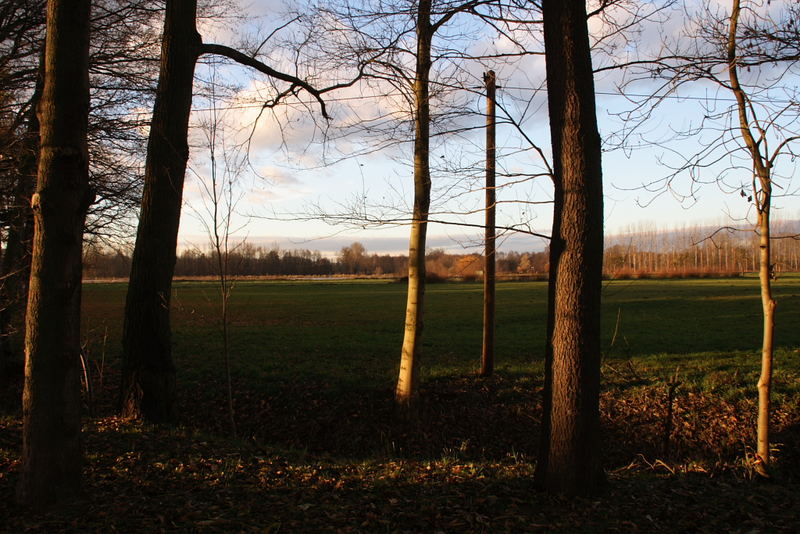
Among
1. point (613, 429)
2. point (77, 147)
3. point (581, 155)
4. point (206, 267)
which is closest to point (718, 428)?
point (613, 429)

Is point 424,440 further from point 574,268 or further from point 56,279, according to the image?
point 56,279

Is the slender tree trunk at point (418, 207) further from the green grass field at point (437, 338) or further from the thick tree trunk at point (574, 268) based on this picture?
the thick tree trunk at point (574, 268)

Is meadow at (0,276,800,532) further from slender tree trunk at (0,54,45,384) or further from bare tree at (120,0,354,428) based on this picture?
slender tree trunk at (0,54,45,384)

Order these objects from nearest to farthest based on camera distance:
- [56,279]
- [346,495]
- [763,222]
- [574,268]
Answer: [56,279] < [574,268] < [346,495] < [763,222]

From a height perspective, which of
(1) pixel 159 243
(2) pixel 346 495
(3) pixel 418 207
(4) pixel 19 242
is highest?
(3) pixel 418 207

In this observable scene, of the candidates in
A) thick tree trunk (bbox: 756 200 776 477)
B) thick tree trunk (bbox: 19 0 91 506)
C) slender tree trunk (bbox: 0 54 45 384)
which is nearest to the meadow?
thick tree trunk (bbox: 756 200 776 477)

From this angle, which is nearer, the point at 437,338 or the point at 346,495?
the point at 346,495

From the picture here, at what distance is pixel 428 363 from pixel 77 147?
1107 centimetres

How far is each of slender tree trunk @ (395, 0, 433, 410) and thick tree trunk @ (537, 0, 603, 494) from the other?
3.98m

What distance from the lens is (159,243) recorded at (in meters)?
7.46

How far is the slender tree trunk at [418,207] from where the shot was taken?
29.6 feet

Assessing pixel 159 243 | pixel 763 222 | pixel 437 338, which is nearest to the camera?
pixel 763 222

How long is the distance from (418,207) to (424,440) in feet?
13.8

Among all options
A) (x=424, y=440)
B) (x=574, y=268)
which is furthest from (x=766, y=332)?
(x=424, y=440)
